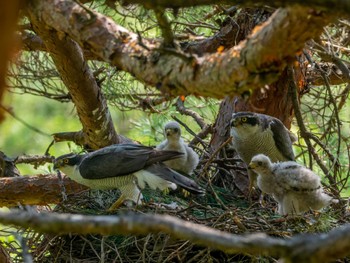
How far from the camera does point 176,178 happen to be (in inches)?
214

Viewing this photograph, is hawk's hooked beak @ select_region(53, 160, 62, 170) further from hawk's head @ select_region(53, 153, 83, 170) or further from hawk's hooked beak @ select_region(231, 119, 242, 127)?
hawk's hooked beak @ select_region(231, 119, 242, 127)

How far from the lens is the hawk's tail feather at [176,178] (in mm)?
5340

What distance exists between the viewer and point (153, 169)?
18.0ft

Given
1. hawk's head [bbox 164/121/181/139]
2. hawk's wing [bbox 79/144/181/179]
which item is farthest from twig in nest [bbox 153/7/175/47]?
hawk's head [bbox 164/121/181/139]

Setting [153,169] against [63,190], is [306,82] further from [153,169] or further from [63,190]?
[63,190]

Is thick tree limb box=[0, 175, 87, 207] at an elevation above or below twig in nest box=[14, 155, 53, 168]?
below

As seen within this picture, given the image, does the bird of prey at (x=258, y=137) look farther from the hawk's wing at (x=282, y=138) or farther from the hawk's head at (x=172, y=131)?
the hawk's head at (x=172, y=131)

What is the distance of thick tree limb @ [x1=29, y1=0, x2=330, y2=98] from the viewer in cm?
262

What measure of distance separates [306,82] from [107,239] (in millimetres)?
2634

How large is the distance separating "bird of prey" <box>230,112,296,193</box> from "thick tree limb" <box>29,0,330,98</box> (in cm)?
273

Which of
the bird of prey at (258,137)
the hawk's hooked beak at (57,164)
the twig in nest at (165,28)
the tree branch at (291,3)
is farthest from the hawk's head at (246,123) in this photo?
the tree branch at (291,3)

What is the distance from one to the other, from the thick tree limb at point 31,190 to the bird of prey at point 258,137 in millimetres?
1562

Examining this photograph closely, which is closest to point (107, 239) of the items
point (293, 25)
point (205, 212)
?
point (205, 212)

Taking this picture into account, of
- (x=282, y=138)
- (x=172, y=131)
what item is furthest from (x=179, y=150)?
(x=282, y=138)
